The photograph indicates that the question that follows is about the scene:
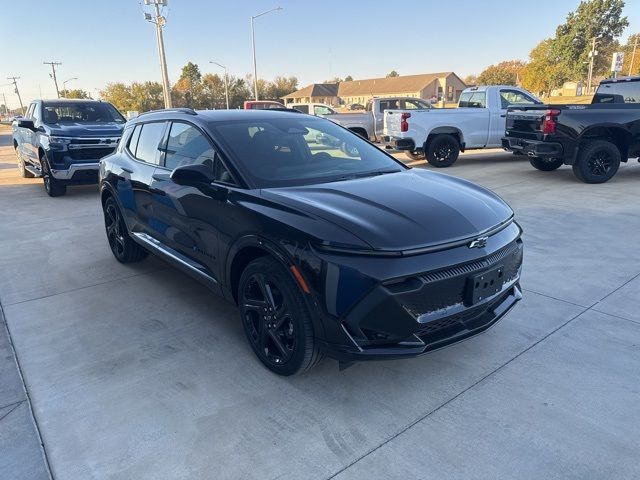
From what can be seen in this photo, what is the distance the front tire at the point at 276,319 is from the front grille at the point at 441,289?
59cm

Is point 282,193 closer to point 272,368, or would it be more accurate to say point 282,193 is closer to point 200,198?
point 200,198

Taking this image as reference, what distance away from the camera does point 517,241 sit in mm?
3109

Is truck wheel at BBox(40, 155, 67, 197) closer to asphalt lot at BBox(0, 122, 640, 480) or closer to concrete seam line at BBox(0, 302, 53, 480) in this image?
asphalt lot at BBox(0, 122, 640, 480)

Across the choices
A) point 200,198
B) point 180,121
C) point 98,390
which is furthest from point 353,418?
point 180,121

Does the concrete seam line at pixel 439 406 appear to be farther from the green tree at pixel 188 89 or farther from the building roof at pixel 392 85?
the building roof at pixel 392 85

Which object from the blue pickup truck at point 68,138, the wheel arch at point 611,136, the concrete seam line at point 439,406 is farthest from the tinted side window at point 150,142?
the wheel arch at point 611,136

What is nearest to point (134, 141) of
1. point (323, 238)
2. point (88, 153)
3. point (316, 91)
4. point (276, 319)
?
point (276, 319)

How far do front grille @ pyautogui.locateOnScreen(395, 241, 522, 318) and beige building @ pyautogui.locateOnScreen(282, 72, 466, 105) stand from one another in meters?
84.5

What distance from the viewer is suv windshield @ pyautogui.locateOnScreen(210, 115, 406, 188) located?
3.31m

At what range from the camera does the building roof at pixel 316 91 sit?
97.1 m

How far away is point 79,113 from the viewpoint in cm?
1008

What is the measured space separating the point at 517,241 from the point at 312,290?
151 centimetres

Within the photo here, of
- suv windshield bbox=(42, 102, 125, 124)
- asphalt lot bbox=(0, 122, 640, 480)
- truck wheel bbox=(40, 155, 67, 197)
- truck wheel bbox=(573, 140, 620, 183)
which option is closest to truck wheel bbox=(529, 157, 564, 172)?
truck wheel bbox=(573, 140, 620, 183)

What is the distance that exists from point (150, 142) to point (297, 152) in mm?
1657
